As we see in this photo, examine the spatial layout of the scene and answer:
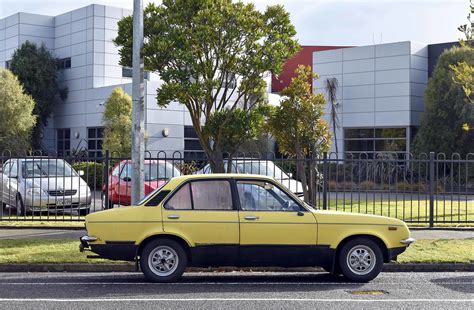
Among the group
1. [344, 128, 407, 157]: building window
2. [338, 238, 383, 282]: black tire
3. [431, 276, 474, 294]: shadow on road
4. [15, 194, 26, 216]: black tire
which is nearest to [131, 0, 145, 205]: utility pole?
[338, 238, 383, 282]: black tire

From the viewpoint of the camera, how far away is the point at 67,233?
1442 centimetres

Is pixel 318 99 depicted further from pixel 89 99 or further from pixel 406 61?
pixel 89 99

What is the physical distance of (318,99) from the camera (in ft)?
61.6

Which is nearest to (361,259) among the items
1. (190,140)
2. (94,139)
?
(190,140)

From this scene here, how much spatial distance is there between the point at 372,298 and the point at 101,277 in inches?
168

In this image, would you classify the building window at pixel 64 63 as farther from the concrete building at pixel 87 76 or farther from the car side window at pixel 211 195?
the car side window at pixel 211 195

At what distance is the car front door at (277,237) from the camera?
374 inches

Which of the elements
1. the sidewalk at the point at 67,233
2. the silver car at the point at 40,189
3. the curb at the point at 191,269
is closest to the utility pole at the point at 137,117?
the sidewalk at the point at 67,233

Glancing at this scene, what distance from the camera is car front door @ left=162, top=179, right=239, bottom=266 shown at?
31.1ft

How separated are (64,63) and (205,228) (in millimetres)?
39409

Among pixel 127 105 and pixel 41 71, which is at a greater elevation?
pixel 41 71

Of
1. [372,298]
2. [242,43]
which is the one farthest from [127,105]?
[372,298]

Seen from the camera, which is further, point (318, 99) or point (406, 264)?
point (318, 99)

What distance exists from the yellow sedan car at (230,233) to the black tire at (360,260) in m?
0.01
